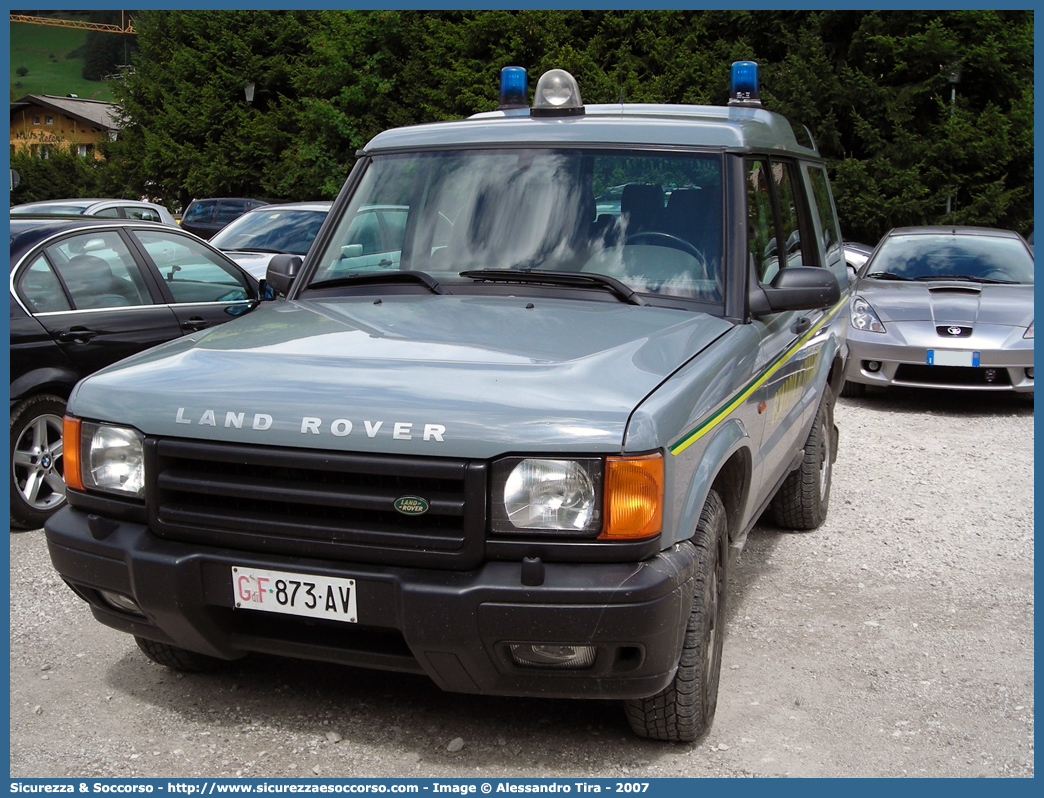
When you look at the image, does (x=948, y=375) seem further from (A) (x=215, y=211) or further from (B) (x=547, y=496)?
(A) (x=215, y=211)

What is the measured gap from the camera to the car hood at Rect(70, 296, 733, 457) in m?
2.89

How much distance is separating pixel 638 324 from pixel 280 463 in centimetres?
128

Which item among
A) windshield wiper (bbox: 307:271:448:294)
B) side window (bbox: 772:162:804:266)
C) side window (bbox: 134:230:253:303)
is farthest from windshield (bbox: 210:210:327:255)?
windshield wiper (bbox: 307:271:448:294)

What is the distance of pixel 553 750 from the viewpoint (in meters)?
3.38

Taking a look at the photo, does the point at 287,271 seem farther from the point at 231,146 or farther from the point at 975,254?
the point at 231,146

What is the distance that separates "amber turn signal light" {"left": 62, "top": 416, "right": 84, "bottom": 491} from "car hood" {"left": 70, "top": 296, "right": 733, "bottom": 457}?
Result: 0.22ft

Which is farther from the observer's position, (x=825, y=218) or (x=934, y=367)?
(x=934, y=367)

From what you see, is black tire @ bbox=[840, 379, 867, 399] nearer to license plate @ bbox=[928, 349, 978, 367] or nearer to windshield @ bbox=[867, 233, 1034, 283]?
license plate @ bbox=[928, 349, 978, 367]

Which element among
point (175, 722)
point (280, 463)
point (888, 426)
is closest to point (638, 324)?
point (280, 463)

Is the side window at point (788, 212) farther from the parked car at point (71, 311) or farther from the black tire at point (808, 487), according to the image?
the parked car at point (71, 311)

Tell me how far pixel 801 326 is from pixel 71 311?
396 centimetres

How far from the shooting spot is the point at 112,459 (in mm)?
3328

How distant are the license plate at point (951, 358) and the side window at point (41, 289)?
277 inches

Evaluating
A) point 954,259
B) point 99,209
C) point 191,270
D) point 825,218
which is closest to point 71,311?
point 191,270
